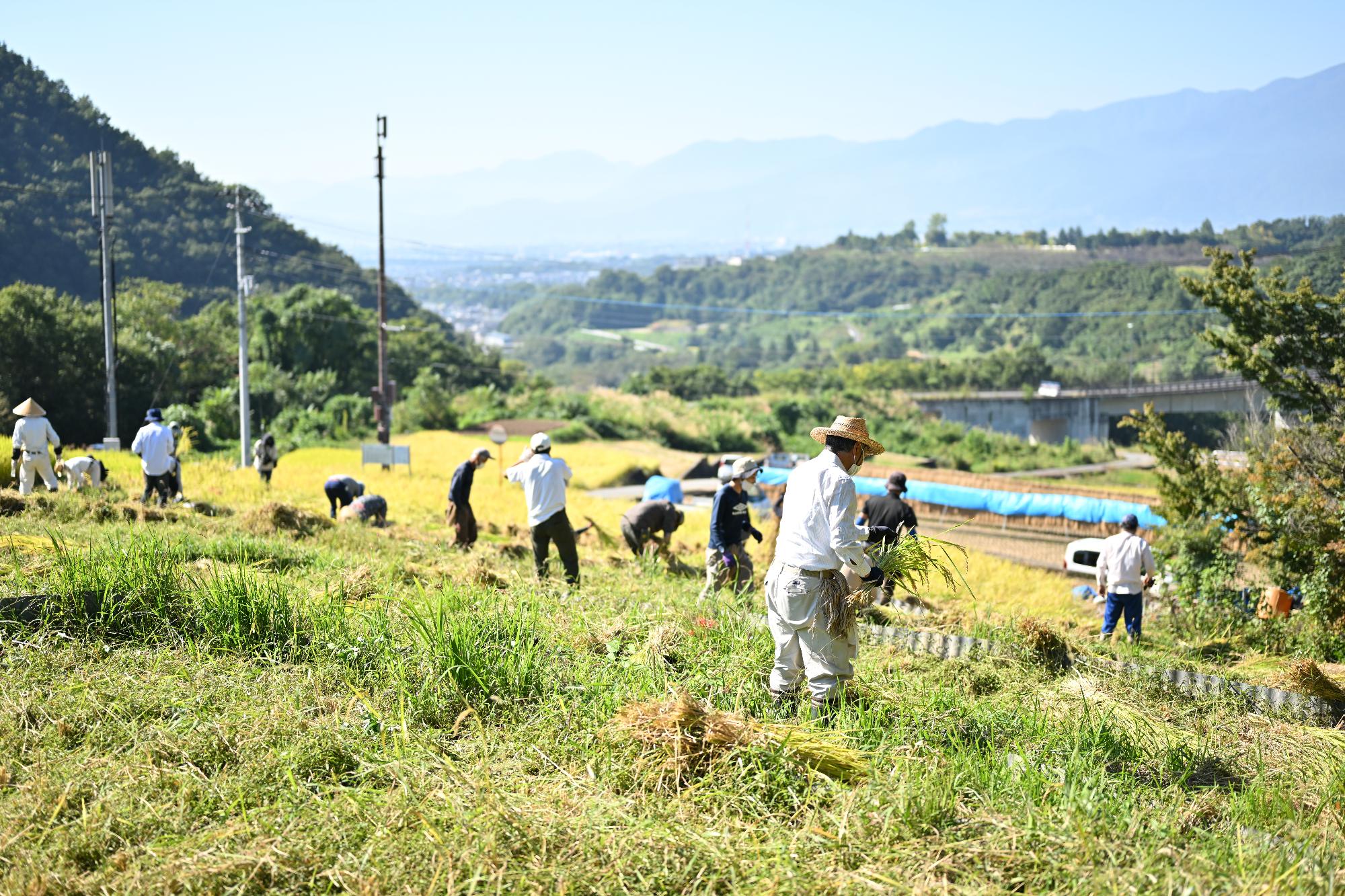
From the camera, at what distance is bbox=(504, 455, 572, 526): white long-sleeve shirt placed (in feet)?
35.9

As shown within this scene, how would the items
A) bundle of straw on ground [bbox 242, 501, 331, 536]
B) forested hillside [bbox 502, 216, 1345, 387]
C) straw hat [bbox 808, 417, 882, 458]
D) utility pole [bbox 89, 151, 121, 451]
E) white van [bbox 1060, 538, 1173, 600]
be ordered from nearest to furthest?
straw hat [bbox 808, 417, 882, 458] → bundle of straw on ground [bbox 242, 501, 331, 536] → white van [bbox 1060, 538, 1173, 600] → utility pole [bbox 89, 151, 121, 451] → forested hillside [bbox 502, 216, 1345, 387]

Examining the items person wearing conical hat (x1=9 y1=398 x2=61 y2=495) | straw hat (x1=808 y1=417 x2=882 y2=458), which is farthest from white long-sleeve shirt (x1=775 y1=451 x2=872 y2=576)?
person wearing conical hat (x1=9 y1=398 x2=61 y2=495)

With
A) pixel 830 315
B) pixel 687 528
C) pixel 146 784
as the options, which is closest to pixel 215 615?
pixel 146 784

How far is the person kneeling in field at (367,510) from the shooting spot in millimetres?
14273

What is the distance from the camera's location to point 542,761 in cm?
531

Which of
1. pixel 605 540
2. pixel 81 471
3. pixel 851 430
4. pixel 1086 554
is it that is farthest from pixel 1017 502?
pixel 851 430

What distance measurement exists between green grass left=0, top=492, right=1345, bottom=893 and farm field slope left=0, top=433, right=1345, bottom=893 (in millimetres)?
17

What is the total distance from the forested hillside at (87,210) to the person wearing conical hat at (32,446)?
175ft

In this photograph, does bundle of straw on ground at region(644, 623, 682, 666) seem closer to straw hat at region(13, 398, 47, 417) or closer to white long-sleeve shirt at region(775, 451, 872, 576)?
white long-sleeve shirt at region(775, 451, 872, 576)

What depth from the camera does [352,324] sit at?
195 ft

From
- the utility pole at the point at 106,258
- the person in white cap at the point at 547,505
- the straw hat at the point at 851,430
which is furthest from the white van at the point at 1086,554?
the utility pole at the point at 106,258

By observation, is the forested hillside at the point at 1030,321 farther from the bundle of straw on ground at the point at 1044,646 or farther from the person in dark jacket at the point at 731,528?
the bundle of straw on ground at the point at 1044,646

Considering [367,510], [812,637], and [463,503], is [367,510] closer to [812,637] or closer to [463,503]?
[463,503]

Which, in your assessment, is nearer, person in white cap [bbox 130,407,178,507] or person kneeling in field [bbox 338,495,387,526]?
person in white cap [bbox 130,407,178,507]
